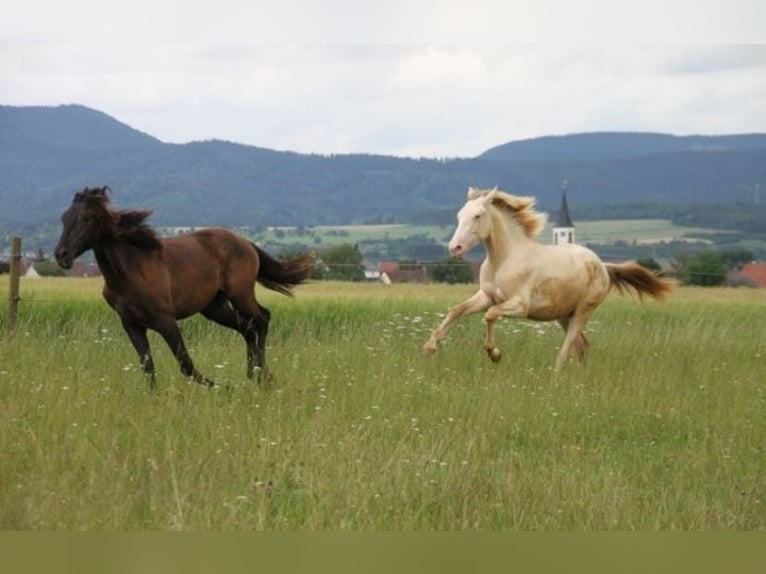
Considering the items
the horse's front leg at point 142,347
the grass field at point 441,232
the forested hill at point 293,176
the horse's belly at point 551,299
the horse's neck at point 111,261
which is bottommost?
the grass field at point 441,232

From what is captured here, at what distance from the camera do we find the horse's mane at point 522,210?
11734 millimetres

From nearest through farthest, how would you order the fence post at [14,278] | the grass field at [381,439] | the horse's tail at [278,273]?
the grass field at [381,439] < the horse's tail at [278,273] < the fence post at [14,278]

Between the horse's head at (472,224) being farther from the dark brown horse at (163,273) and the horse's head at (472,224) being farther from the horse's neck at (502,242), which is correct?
the dark brown horse at (163,273)

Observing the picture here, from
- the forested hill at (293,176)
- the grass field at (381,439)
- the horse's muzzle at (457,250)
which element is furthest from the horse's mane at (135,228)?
the forested hill at (293,176)

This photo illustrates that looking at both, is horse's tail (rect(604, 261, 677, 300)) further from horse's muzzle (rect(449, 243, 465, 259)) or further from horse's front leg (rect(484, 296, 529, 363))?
horse's muzzle (rect(449, 243, 465, 259))

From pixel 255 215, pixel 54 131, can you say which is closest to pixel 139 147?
pixel 54 131

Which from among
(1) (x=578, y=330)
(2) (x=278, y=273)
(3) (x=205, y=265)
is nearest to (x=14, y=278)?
(2) (x=278, y=273)

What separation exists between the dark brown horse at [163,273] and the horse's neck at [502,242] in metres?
2.34

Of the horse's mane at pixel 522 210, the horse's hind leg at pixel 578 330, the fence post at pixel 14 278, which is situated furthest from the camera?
the fence post at pixel 14 278

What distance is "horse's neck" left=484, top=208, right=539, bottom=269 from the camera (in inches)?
456

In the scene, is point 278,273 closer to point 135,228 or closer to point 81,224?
point 135,228

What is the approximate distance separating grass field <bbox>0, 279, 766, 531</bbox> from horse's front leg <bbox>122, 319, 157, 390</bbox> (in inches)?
5.9

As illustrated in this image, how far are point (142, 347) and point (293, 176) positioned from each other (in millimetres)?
96481

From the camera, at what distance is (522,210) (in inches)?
466
